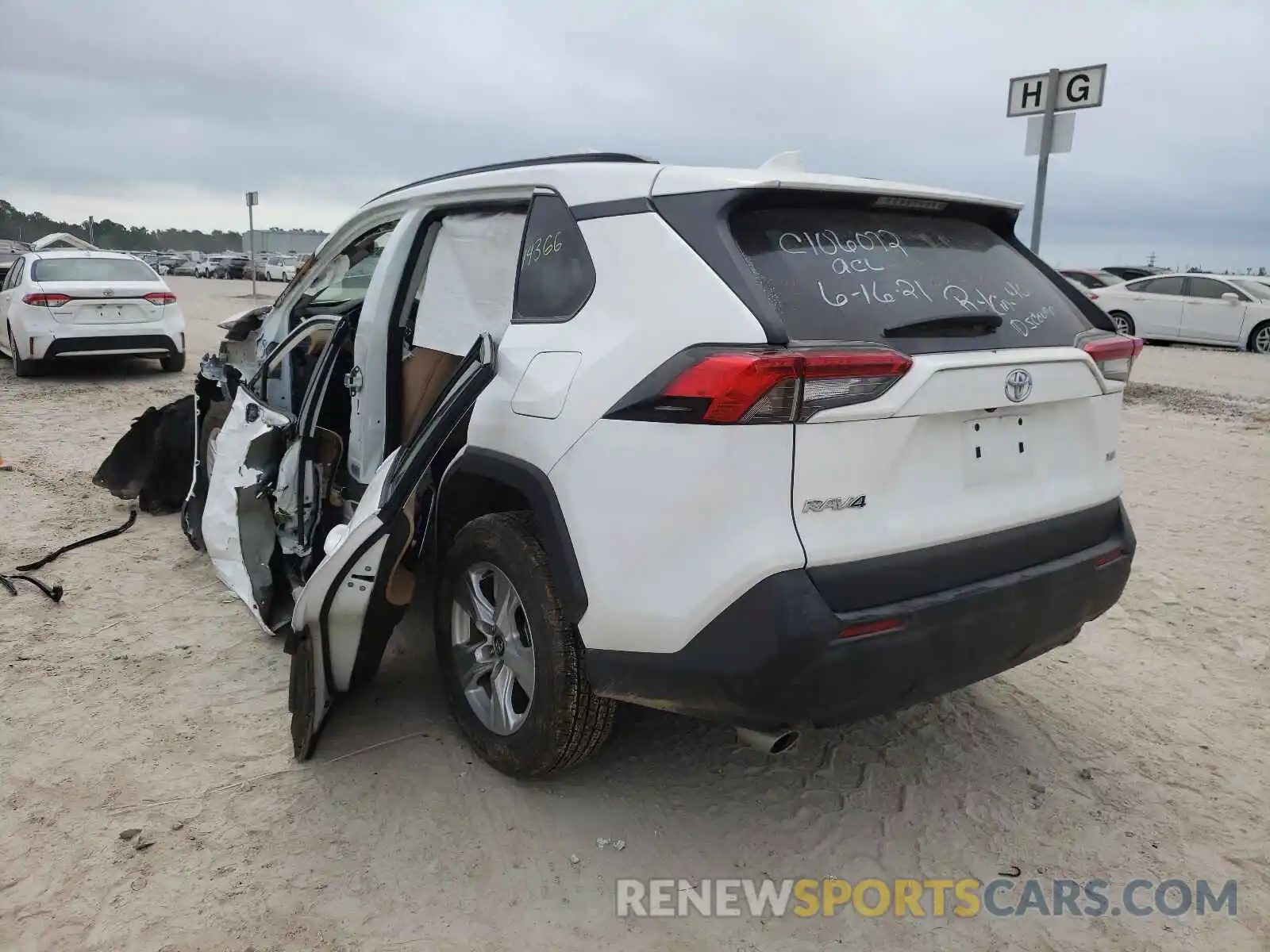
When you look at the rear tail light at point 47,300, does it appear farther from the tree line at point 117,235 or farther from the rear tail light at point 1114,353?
the tree line at point 117,235

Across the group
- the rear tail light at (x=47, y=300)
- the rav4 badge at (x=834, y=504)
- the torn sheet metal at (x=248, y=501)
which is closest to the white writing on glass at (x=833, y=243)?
the rav4 badge at (x=834, y=504)

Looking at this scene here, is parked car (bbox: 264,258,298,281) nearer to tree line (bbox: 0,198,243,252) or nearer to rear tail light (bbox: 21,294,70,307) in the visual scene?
tree line (bbox: 0,198,243,252)

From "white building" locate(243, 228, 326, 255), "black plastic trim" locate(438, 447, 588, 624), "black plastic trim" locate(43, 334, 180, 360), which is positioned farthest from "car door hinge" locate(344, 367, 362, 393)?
"white building" locate(243, 228, 326, 255)

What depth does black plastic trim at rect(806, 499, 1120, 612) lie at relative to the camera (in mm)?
2162

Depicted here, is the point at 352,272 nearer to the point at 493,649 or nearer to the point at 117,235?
the point at 493,649

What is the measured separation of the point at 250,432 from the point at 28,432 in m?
5.63

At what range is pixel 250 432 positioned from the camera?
13.5 ft

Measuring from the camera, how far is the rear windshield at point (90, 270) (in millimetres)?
11016

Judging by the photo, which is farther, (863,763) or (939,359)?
(863,763)

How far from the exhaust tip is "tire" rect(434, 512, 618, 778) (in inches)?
16.4

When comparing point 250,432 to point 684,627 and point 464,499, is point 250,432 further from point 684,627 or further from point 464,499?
point 684,627

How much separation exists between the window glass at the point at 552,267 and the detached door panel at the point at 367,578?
20 centimetres

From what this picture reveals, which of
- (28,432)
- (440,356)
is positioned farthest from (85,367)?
(440,356)

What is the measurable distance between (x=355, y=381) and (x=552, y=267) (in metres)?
1.35
